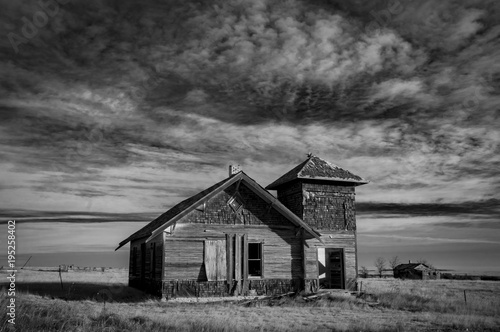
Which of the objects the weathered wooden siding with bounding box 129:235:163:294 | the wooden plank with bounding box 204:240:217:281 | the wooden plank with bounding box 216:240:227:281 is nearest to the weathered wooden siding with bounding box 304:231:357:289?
the wooden plank with bounding box 216:240:227:281

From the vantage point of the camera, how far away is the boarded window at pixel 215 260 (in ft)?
60.1

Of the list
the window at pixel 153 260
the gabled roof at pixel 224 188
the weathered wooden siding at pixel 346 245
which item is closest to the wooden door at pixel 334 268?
the weathered wooden siding at pixel 346 245

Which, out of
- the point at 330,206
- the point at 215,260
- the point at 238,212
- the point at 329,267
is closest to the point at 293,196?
the point at 330,206

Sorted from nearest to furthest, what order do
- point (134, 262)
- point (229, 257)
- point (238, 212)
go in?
point (229, 257) → point (238, 212) → point (134, 262)

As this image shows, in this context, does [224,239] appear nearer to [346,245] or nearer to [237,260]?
[237,260]

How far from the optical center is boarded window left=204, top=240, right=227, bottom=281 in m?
18.3

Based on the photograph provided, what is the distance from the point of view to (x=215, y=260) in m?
18.5

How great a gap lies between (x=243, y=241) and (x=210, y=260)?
5.74 ft

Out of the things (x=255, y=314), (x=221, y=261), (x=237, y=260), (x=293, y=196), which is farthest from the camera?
(x=293, y=196)

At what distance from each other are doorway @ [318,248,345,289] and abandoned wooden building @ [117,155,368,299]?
1175mm

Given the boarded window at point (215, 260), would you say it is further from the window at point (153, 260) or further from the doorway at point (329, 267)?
the doorway at point (329, 267)

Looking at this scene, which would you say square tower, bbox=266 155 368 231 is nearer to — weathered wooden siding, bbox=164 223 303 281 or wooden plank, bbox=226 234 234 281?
weathered wooden siding, bbox=164 223 303 281

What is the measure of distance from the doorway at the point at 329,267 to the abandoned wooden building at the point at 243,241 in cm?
117

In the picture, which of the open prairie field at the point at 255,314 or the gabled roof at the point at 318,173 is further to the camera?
the gabled roof at the point at 318,173
